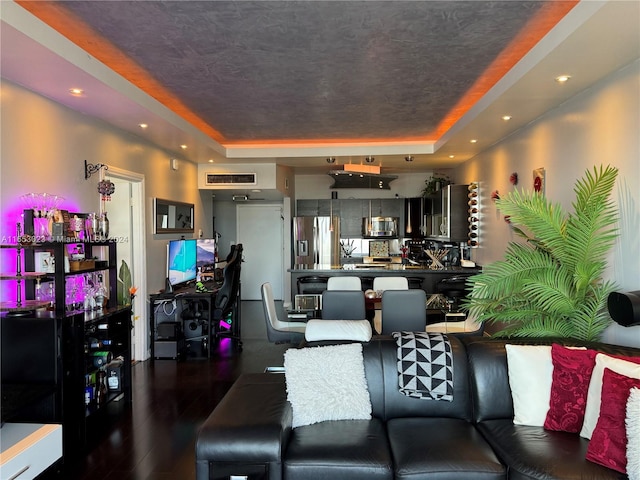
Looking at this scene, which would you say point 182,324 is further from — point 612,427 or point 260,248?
point 612,427

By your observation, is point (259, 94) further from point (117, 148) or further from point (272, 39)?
point (117, 148)

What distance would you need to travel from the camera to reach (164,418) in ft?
12.2

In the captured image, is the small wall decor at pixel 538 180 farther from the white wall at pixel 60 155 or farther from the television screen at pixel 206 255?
the television screen at pixel 206 255

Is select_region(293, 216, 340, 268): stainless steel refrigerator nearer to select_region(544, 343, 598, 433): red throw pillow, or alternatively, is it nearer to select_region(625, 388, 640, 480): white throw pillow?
select_region(544, 343, 598, 433): red throw pillow

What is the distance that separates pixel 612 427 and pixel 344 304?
2.43m

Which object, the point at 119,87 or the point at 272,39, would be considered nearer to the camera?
the point at 272,39

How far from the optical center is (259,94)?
432 centimetres

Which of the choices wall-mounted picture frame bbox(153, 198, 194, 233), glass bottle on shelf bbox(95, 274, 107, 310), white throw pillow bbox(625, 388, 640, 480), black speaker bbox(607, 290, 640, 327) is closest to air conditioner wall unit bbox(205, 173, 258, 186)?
wall-mounted picture frame bbox(153, 198, 194, 233)

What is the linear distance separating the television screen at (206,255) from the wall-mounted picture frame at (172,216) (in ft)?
1.00

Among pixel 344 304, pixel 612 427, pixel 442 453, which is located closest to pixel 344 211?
pixel 344 304

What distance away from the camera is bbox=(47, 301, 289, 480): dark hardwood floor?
2.92m

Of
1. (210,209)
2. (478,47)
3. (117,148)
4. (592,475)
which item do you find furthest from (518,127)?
(210,209)

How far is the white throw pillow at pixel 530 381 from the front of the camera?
8.44ft

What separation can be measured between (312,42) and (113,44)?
4.51 ft
